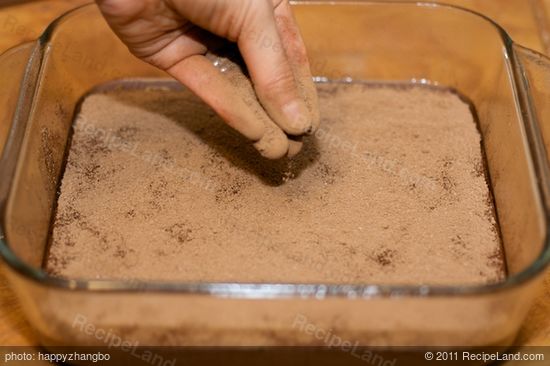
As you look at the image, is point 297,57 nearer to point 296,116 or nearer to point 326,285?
point 296,116

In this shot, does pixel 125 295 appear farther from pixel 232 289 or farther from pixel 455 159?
pixel 455 159

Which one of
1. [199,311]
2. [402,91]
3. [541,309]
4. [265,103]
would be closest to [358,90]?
[402,91]

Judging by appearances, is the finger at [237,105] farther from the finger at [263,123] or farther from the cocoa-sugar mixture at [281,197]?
the cocoa-sugar mixture at [281,197]

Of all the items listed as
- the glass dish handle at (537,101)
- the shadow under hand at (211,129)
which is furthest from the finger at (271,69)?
the glass dish handle at (537,101)

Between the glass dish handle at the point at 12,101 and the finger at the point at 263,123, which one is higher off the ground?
the finger at the point at 263,123

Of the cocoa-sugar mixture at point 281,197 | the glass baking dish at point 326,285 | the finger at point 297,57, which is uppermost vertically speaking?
the finger at point 297,57

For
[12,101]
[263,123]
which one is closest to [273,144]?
[263,123]

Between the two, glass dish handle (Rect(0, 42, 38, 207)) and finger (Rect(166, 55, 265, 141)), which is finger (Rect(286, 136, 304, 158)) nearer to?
finger (Rect(166, 55, 265, 141))

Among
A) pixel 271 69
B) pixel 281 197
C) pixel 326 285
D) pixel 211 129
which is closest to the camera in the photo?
pixel 326 285
